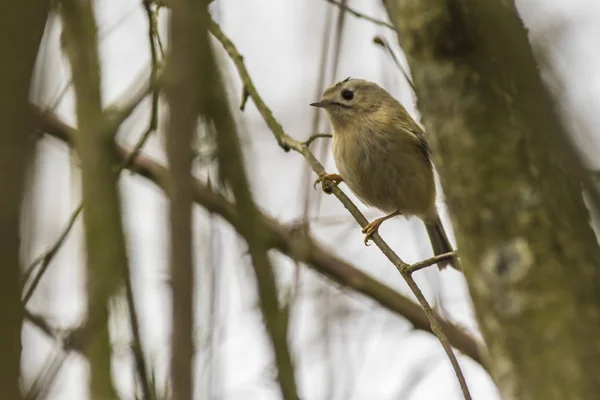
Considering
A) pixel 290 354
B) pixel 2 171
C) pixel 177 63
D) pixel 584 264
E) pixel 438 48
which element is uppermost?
pixel 438 48

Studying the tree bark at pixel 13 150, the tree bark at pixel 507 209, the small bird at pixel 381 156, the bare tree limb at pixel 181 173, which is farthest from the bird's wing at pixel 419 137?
the tree bark at pixel 13 150

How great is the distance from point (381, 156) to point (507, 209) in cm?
315

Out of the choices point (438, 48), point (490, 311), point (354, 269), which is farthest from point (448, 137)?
point (354, 269)

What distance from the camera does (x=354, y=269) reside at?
165 inches

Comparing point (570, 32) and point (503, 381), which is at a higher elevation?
point (570, 32)

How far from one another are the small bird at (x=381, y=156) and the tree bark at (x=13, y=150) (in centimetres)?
388

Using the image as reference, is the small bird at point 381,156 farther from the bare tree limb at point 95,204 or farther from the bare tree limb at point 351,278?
the bare tree limb at point 95,204

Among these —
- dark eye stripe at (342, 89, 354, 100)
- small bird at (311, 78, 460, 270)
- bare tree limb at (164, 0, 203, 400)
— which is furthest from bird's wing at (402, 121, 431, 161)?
bare tree limb at (164, 0, 203, 400)

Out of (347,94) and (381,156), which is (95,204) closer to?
(381,156)

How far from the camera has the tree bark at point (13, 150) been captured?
87 cm

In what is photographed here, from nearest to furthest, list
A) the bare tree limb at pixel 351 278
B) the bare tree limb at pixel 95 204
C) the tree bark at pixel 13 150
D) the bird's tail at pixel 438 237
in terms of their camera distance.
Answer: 1. the tree bark at pixel 13 150
2. the bare tree limb at pixel 95 204
3. the bare tree limb at pixel 351 278
4. the bird's tail at pixel 438 237

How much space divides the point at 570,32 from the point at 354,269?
2192mm

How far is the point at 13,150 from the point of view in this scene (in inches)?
35.2

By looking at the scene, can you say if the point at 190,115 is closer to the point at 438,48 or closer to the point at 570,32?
the point at 438,48
